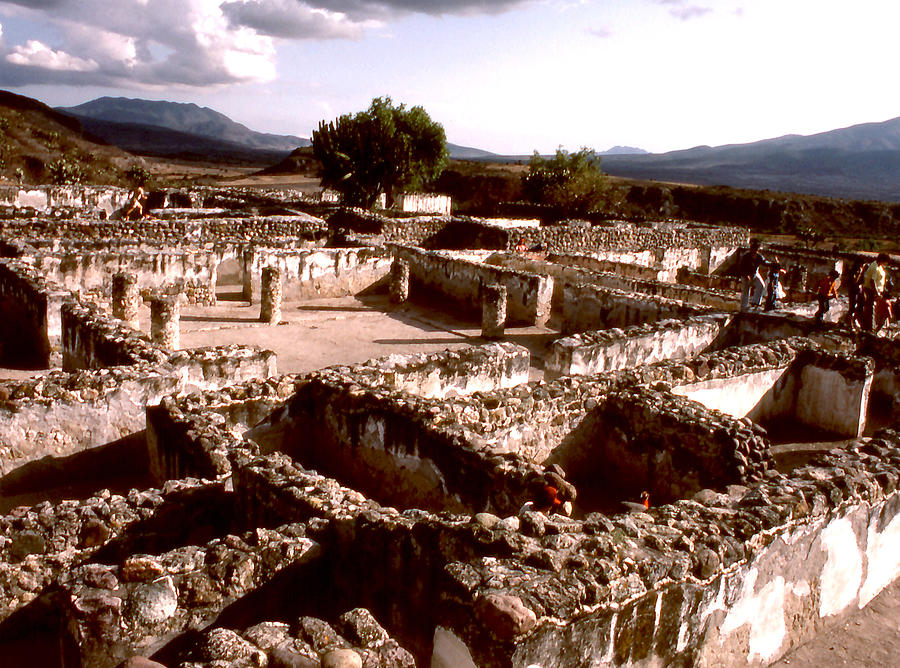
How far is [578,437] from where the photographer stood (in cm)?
887

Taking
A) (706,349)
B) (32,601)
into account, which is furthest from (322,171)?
(32,601)

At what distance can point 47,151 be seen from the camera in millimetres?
53156

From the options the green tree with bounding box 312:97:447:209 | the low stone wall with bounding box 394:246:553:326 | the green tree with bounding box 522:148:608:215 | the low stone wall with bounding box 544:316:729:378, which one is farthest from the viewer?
the green tree with bounding box 522:148:608:215

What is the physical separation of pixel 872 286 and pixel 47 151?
180ft

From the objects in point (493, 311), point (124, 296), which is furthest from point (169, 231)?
point (493, 311)

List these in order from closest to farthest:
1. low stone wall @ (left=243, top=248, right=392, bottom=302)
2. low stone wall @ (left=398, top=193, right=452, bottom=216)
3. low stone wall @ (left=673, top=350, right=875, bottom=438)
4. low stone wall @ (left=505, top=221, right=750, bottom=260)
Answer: low stone wall @ (left=673, top=350, right=875, bottom=438) → low stone wall @ (left=243, top=248, right=392, bottom=302) → low stone wall @ (left=505, top=221, right=750, bottom=260) → low stone wall @ (left=398, top=193, right=452, bottom=216)

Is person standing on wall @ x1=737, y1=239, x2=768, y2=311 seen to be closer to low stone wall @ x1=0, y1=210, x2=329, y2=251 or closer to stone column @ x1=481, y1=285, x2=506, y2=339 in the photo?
stone column @ x1=481, y1=285, x2=506, y2=339

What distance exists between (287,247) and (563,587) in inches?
721

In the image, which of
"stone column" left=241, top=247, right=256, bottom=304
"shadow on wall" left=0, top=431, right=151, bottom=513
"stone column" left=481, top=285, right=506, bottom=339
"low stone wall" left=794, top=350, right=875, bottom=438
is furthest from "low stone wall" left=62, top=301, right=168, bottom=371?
"low stone wall" left=794, top=350, right=875, bottom=438

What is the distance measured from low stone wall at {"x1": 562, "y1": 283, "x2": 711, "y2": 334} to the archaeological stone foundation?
69 mm

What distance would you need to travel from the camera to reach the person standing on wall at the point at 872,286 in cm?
1348

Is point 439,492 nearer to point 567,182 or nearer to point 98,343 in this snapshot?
point 98,343

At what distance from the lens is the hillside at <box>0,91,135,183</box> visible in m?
43.2

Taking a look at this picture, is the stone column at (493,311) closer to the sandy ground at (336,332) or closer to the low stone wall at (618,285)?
the sandy ground at (336,332)
